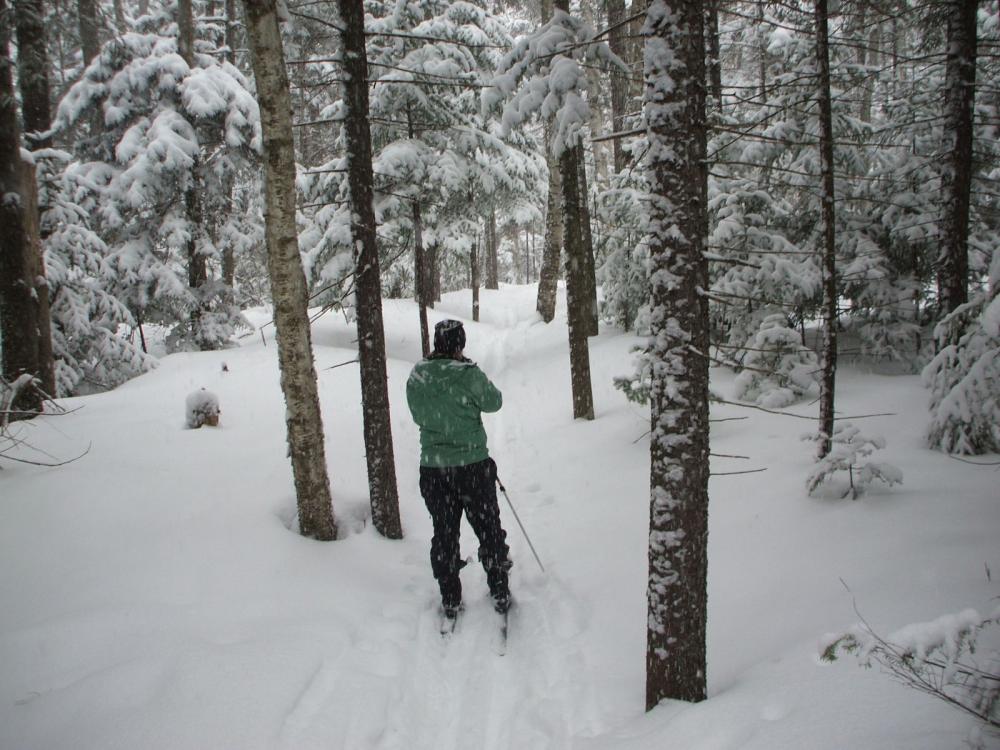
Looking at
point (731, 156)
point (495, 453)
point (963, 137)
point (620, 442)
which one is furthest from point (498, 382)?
point (963, 137)

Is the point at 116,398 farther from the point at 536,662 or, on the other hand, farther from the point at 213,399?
the point at 536,662

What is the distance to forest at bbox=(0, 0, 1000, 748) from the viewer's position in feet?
10.9

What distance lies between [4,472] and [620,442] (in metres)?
7.97

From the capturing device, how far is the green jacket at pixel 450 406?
4.84 metres

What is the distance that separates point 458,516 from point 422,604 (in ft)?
3.20

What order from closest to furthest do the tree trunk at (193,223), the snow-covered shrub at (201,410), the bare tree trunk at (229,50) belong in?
the snow-covered shrub at (201,410)
the tree trunk at (193,223)
the bare tree trunk at (229,50)

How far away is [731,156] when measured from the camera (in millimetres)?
10617

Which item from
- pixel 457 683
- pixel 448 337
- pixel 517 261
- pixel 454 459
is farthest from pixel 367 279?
pixel 517 261

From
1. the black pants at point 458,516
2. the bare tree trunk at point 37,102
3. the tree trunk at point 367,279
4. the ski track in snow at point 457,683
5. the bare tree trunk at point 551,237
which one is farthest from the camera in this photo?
the bare tree trunk at point 551,237

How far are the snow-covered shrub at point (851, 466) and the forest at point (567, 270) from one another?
0.03 metres

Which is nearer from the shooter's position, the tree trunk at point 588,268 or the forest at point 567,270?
the forest at point 567,270

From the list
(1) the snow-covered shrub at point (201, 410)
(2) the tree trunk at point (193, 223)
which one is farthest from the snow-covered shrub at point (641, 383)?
(2) the tree trunk at point (193, 223)

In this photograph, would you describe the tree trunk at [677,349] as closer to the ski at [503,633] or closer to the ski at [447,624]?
the ski at [503,633]

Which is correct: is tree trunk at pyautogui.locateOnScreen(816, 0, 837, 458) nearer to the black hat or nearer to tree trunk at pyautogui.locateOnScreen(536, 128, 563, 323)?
the black hat
